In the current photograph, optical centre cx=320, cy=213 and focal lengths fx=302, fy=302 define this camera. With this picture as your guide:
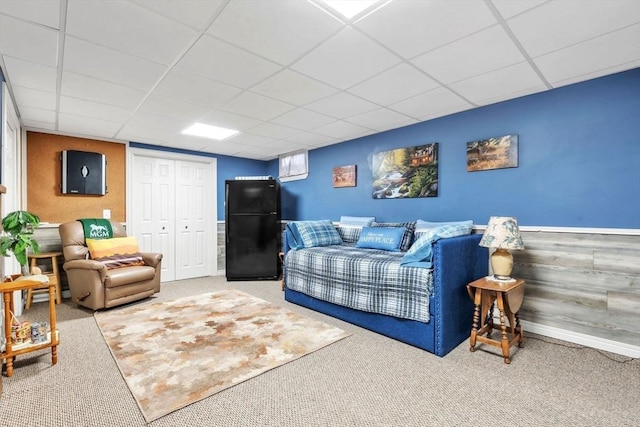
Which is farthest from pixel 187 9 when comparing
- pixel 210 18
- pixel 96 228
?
pixel 96 228

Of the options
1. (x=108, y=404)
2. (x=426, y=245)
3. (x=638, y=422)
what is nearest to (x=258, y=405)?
(x=108, y=404)

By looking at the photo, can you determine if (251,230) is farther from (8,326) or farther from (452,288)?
(452,288)

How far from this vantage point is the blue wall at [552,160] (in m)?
2.47

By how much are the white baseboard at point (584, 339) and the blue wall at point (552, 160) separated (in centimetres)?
95

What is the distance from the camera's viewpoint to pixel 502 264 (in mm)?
2510

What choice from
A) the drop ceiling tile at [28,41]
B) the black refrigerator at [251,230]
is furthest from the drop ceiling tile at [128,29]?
the black refrigerator at [251,230]

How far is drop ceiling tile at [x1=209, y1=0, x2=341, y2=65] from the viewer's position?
169 centimetres

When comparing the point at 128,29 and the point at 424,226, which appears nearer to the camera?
the point at 128,29

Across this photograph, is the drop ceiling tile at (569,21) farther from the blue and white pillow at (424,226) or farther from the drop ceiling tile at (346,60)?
the blue and white pillow at (424,226)

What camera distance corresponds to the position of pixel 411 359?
2318 millimetres

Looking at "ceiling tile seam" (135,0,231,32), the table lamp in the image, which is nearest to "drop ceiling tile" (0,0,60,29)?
"ceiling tile seam" (135,0,231,32)

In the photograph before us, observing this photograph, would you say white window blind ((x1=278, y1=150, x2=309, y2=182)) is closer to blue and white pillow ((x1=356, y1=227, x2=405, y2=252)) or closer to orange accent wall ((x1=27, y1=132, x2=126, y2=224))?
blue and white pillow ((x1=356, y1=227, x2=405, y2=252))

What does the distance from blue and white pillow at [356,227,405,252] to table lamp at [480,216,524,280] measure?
1.14 metres

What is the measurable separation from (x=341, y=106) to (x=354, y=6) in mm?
1577
